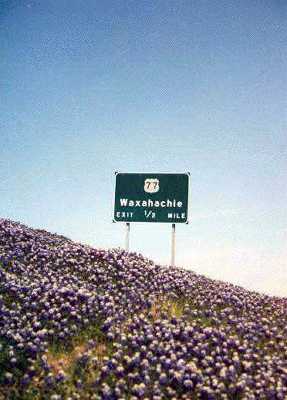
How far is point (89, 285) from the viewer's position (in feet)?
39.2

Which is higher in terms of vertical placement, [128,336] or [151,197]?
[151,197]

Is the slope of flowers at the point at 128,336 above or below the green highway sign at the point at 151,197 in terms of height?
below

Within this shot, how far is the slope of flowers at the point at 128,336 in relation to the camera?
26.6 feet

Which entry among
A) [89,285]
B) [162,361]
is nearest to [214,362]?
[162,361]

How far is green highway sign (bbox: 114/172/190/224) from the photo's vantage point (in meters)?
23.5

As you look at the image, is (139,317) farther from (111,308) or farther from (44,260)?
(44,260)

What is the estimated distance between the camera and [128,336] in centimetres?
927

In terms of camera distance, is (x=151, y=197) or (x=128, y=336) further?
(x=151, y=197)

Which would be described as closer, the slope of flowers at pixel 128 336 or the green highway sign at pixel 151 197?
the slope of flowers at pixel 128 336

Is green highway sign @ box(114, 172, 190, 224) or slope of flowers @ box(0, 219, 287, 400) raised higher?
green highway sign @ box(114, 172, 190, 224)

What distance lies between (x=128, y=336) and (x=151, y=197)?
14.8 metres

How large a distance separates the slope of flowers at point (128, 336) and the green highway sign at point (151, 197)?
9843 mm

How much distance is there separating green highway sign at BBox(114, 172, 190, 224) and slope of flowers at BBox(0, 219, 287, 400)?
9.84m

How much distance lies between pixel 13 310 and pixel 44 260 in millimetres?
3710
